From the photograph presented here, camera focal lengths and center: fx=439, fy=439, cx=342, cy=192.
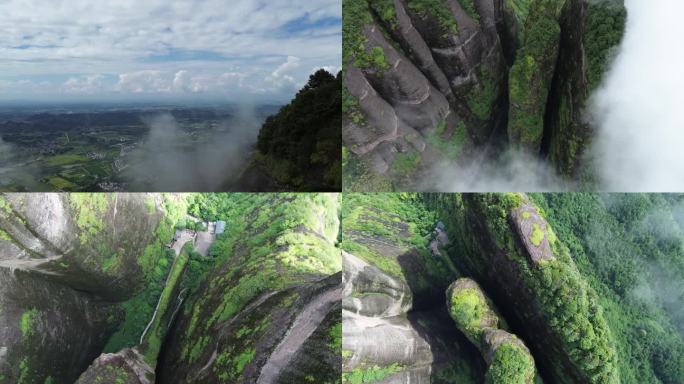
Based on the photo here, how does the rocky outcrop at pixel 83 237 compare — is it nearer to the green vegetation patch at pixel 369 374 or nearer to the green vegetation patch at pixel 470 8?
the green vegetation patch at pixel 369 374

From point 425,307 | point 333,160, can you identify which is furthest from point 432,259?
point 333,160

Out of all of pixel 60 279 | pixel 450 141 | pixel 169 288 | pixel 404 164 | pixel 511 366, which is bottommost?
pixel 511 366

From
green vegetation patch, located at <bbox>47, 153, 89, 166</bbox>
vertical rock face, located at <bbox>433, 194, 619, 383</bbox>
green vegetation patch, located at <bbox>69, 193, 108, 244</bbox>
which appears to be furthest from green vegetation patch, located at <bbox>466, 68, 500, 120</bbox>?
green vegetation patch, located at <bbox>47, 153, 89, 166</bbox>

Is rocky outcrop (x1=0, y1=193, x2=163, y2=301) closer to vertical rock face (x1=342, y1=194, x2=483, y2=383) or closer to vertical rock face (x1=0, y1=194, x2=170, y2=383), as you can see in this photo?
vertical rock face (x1=0, y1=194, x2=170, y2=383)

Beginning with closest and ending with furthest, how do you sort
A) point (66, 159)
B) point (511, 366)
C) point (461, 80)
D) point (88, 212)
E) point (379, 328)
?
point (511, 366), point (379, 328), point (88, 212), point (461, 80), point (66, 159)

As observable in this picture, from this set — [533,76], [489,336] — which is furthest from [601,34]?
[489,336]

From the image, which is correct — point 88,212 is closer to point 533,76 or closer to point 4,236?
point 4,236
